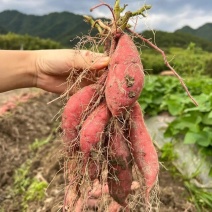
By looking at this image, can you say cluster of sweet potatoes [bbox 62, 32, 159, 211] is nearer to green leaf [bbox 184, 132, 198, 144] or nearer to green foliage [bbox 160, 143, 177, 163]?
green leaf [bbox 184, 132, 198, 144]

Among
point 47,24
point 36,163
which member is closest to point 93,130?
point 36,163

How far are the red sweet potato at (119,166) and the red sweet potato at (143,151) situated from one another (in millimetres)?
51

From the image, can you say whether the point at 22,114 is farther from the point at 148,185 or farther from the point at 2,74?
the point at 148,185

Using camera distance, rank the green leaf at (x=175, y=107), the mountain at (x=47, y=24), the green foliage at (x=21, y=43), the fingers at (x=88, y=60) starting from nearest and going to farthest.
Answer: the fingers at (x=88, y=60) → the green leaf at (x=175, y=107) → the green foliage at (x=21, y=43) → the mountain at (x=47, y=24)

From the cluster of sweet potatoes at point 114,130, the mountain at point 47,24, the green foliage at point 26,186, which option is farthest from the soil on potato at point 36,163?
the mountain at point 47,24

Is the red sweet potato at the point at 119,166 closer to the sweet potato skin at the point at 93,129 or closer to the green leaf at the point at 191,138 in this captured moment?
the sweet potato skin at the point at 93,129

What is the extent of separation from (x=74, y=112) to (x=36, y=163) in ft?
6.99

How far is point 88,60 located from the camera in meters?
A: 2.00

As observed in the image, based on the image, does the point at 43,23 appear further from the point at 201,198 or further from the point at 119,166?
the point at 119,166

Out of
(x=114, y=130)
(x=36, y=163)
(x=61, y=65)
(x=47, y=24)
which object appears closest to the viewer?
(x=114, y=130)

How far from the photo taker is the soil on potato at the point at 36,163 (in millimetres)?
2882

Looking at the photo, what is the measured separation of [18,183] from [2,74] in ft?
4.88

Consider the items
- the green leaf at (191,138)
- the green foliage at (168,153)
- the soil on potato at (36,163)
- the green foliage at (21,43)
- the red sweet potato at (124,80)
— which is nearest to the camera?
the red sweet potato at (124,80)

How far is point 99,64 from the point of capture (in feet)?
6.20
